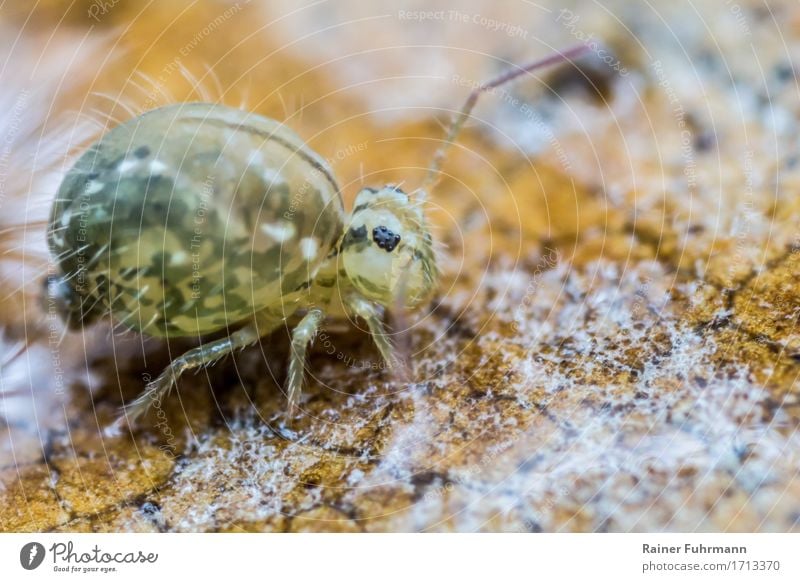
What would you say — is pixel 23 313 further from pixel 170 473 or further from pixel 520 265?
pixel 520 265

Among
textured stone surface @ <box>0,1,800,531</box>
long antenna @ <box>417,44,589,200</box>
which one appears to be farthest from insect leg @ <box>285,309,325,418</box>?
long antenna @ <box>417,44,589,200</box>

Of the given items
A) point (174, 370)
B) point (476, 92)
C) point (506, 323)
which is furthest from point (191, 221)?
point (476, 92)

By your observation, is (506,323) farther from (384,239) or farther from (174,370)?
(174,370)

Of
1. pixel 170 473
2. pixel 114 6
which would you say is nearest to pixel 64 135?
pixel 114 6

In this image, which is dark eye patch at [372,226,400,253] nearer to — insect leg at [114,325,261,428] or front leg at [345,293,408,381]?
front leg at [345,293,408,381]

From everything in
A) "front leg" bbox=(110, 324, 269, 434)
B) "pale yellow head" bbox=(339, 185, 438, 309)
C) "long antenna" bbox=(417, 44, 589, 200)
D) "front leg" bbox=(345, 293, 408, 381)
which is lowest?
"front leg" bbox=(110, 324, 269, 434)
